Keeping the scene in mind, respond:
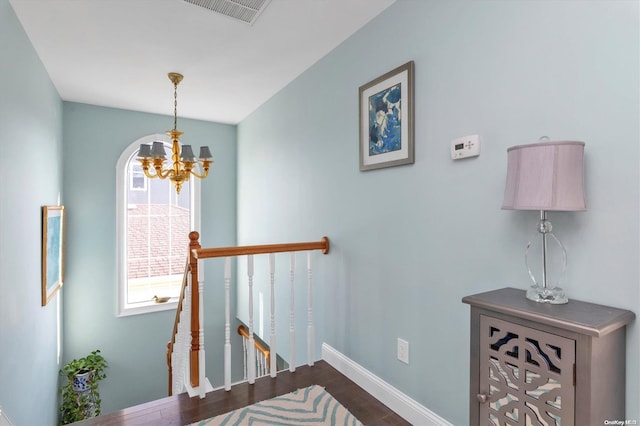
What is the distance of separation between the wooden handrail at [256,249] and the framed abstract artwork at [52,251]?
5.01 feet

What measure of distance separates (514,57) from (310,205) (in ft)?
5.91

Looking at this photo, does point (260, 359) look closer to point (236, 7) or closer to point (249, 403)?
point (249, 403)

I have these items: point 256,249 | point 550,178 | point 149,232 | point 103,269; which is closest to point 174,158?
point 256,249

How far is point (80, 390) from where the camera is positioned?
3396 millimetres

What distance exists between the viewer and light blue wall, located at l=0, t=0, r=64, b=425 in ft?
6.24

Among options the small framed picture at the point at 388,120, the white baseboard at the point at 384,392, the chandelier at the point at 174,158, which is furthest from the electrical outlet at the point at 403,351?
the chandelier at the point at 174,158

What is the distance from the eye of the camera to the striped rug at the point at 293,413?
1.76 m

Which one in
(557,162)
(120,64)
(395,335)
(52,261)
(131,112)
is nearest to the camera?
(557,162)

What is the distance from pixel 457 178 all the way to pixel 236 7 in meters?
1.62

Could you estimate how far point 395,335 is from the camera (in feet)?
6.33

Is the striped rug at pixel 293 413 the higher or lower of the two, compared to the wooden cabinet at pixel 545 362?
lower

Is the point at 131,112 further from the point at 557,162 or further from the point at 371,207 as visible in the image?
the point at 557,162

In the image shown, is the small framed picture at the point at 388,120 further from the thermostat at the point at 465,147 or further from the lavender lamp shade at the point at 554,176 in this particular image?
the lavender lamp shade at the point at 554,176

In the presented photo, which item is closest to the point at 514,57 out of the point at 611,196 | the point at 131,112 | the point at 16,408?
the point at 611,196
